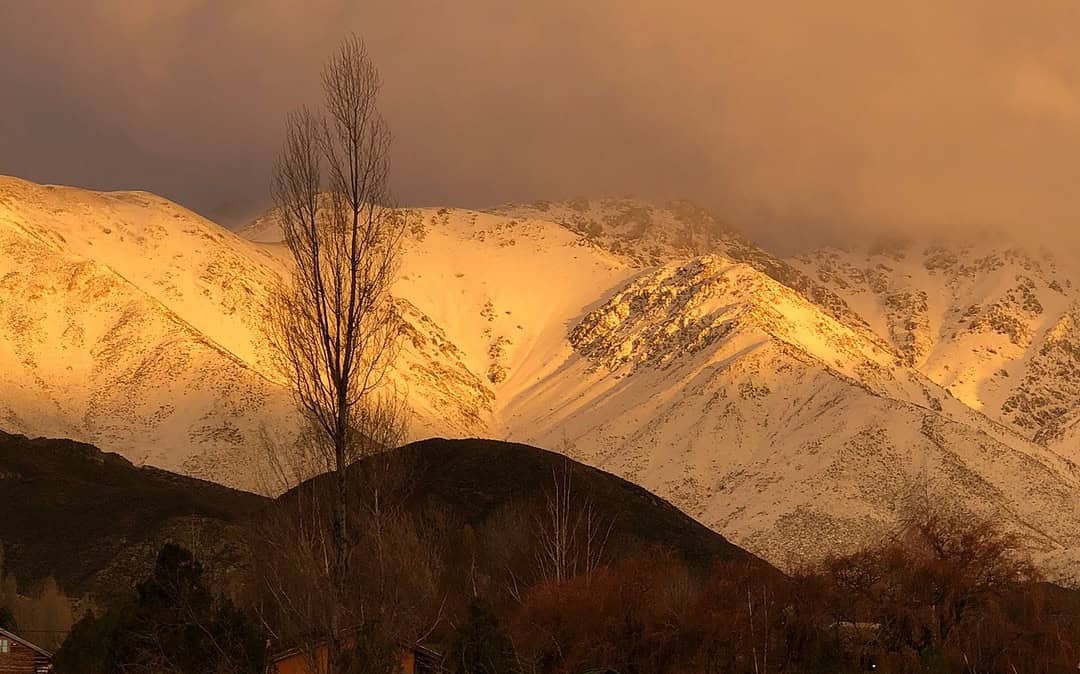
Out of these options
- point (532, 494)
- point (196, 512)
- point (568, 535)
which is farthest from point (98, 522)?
point (568, 535)

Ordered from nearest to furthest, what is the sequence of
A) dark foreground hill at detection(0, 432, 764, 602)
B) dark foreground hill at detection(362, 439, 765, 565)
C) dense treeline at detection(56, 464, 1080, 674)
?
1. dense treeline at detection(56, 464, 1080, 674)
2. dark foreground hill at detection(0, 432, 764, 602)
3. dark foreground hill at detection(362, 439, 765, 565)

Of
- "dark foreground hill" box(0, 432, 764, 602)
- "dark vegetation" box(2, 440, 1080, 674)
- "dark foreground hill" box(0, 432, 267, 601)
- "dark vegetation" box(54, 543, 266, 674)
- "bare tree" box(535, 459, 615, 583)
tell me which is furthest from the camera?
"dark foreground hill" box(0, 432, 764, 602)

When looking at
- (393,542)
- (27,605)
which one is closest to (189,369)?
(27,605)

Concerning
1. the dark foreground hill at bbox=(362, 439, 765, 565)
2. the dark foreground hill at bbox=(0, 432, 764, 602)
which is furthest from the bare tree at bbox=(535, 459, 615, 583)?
the dark foreground hill at bbox=(0, 432, 764, 602)

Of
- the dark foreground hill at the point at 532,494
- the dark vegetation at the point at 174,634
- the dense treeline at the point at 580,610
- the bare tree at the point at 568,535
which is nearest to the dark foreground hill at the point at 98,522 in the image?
the dark foreground hill at the point at 532,494

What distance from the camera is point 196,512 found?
344 ft

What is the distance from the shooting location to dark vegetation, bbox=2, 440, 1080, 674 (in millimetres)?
32125

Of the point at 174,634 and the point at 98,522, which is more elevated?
A: the point at 98,522

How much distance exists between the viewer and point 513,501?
103 metres

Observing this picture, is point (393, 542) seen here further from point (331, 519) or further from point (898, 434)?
point (898, 434)

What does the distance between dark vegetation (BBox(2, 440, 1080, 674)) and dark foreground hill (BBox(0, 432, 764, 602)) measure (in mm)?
1092

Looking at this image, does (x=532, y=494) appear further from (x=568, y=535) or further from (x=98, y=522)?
(x=98, y=522)

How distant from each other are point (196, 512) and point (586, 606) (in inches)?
2137

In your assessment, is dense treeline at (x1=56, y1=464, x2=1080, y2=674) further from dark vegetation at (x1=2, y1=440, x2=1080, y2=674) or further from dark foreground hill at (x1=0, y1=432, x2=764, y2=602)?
dark foreground hill at (x1=0, y1=432, x2=764, y2=602)
